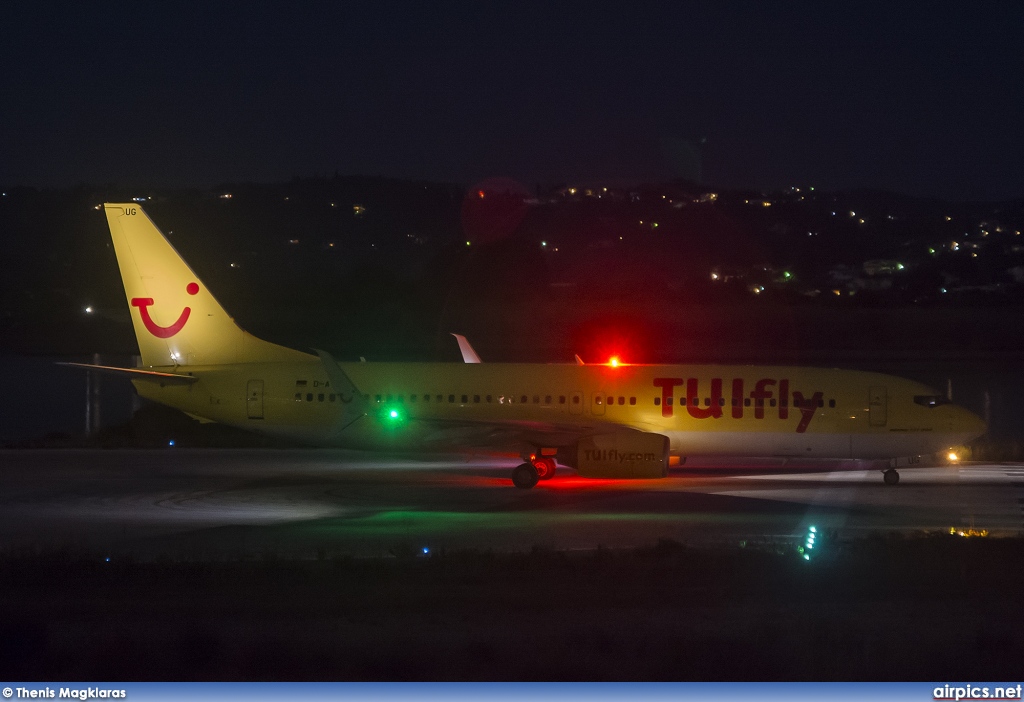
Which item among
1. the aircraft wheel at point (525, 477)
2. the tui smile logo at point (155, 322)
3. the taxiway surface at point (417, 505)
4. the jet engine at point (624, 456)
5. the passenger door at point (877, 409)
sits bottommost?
the taxiway surface at point (417, 505)

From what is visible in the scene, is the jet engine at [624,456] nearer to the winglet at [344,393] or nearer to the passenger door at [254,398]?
the winglet at [344,393]

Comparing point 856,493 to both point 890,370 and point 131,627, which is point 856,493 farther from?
point 890,370

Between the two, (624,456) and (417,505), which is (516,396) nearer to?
(624,456)

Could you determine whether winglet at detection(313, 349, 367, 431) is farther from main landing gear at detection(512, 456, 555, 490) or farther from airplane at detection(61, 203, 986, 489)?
main landing gear at detection(512, 456, 555, 490)

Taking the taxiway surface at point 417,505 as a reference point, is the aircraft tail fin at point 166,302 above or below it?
above

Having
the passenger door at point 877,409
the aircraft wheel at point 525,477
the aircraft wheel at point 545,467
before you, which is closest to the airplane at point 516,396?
the passenger door at point 877,409
